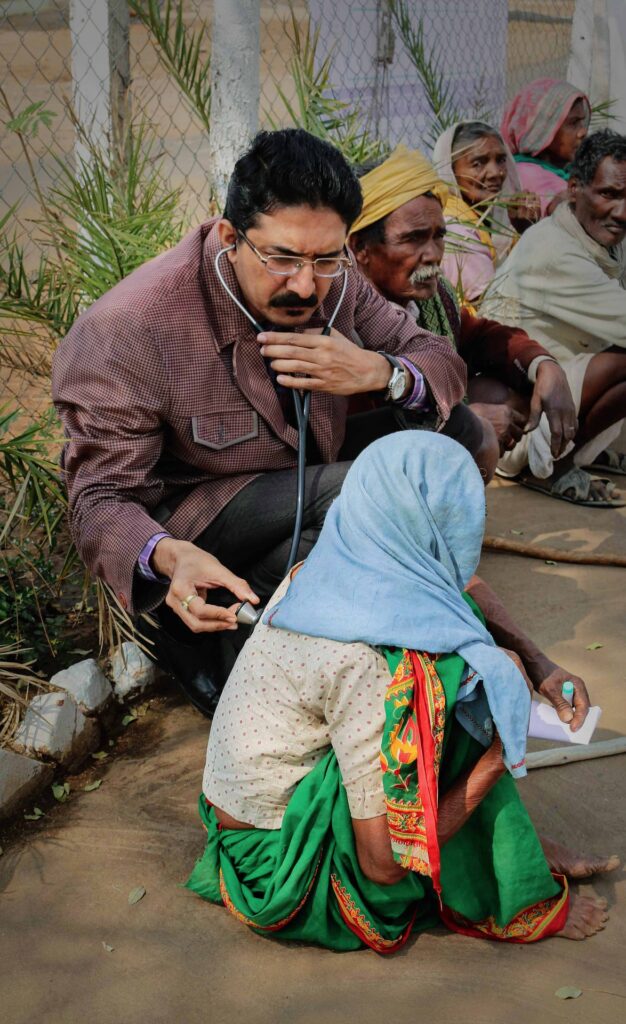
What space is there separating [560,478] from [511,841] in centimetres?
287

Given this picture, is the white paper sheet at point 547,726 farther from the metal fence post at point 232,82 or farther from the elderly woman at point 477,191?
the elderly woman at point 477,191

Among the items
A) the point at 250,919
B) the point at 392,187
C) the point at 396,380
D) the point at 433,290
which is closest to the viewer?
the point at 250,919

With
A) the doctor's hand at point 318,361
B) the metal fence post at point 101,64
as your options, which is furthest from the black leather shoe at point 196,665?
the metal fence post at point 101,64

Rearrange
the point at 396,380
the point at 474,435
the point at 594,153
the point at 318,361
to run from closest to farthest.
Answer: the point at 318,361 → the point at 396,380 → the point at 474,435 → the point at 594,153

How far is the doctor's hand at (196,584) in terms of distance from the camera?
2.24 meters

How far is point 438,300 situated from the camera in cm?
381

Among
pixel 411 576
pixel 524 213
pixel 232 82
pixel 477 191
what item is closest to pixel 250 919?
pixel 411 576

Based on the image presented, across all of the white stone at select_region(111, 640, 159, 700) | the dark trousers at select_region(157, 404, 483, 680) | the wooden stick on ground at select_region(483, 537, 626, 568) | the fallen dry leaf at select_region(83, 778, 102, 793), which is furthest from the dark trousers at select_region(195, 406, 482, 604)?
the wooden stick on ground at select_region(483, 537, 626, 568)

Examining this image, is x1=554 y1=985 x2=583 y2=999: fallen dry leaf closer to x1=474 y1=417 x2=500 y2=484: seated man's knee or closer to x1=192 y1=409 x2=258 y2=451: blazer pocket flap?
x1=192 y1=409 x2=258 y2=451: blazer pocket flap

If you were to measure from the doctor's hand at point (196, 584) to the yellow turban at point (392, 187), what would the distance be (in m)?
1.50

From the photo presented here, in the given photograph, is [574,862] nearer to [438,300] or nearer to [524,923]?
[524,923]

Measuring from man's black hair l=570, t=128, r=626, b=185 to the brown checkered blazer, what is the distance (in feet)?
8.00

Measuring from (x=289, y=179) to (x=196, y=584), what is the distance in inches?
35.6

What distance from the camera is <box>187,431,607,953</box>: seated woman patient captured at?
74.4 inches
